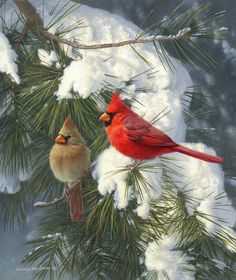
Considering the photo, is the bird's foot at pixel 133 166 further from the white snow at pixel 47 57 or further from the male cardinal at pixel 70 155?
the white snow at pixel 47 57

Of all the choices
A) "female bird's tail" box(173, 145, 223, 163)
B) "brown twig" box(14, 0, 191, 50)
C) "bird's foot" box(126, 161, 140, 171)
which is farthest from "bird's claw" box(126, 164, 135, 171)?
"brown twig" box(14, 0, 191, 50)

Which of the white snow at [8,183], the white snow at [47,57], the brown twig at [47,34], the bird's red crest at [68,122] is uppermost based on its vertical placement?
the brown twig at [47,34]

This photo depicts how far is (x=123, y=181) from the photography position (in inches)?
69.7

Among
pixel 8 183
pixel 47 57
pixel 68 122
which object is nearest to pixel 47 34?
pixel 47 57

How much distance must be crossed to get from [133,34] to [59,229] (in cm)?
65

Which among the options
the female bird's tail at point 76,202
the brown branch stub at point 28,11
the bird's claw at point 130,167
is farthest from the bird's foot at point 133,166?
the brown branch stub at point 28,11

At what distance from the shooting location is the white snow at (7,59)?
6.12 ft

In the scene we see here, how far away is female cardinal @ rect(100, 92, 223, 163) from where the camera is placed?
1.65m

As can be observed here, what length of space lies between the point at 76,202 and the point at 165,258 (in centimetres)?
30

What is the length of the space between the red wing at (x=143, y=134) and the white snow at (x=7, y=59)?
1.25 feet

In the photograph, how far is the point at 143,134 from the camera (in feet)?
5.46

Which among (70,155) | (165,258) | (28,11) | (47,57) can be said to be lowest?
(165,258)

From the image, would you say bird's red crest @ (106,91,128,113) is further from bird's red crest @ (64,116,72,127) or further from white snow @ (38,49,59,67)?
white snow @ (38,49,59,67)

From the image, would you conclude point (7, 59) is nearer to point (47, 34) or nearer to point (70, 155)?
point (47, 34)
